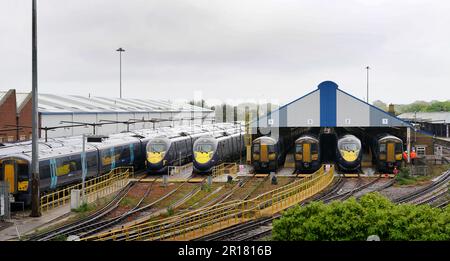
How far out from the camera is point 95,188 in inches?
1251

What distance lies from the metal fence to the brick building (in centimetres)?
1236

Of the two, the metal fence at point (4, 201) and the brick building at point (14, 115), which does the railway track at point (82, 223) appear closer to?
the metal fence at point (4, 201)

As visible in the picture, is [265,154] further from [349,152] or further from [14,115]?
[14,115]

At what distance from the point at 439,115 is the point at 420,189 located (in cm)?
4883

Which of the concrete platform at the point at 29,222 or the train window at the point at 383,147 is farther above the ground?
the train window at the point at 383,147

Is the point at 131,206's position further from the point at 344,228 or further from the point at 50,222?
the point at 344,228

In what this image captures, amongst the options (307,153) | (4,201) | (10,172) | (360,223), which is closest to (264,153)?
(307,153)

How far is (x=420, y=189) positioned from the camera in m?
30.7

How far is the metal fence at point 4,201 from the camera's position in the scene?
22825 millimetres

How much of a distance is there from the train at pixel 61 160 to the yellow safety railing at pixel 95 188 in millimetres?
392

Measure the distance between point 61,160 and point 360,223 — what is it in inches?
755

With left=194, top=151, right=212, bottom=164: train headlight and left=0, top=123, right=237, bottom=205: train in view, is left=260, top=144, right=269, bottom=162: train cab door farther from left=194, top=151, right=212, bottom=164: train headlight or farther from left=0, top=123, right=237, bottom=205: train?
left=0, top=123, right=237, bottom=205: train

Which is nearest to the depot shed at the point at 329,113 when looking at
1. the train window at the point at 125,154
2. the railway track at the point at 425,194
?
the railway track at the point at 425,194
